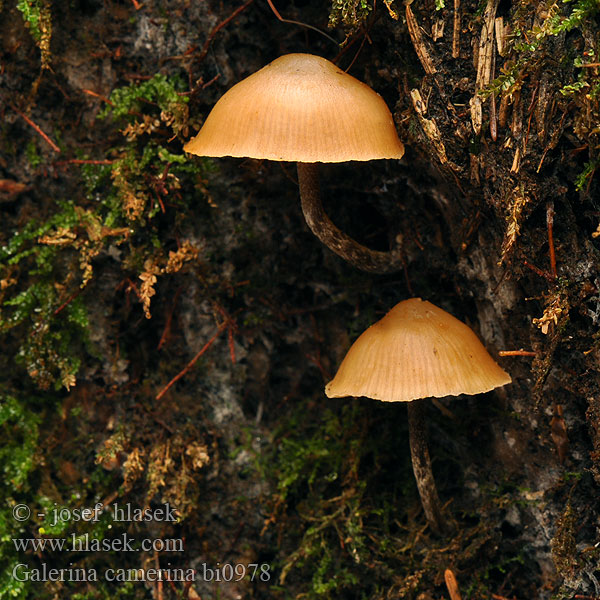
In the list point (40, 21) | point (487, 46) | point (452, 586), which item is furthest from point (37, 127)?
point (452, 586)

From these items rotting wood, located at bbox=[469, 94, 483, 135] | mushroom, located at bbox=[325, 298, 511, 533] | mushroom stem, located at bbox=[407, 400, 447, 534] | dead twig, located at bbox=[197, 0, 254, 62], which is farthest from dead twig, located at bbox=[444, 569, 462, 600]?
dead twig, located at bbox=[197, 0, 254, 62]

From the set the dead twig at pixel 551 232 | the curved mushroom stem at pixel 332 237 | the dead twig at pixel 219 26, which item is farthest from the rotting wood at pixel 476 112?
the dead twig at pixel 219 26

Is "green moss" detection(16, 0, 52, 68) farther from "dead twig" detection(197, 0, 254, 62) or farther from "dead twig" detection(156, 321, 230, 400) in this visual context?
"dead twig" detection(156, 321, 230, 400)

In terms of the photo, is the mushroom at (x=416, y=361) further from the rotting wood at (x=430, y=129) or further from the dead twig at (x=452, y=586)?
the dead twig at (x=452, y=586)

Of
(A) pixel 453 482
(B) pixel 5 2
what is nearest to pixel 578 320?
(A) pixel 453 482

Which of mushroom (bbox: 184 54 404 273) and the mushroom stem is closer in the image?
mushroom (bbox: 184 54 404 273)

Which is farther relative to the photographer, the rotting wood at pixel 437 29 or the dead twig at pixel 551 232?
the rotting wood at pixel 437 29
